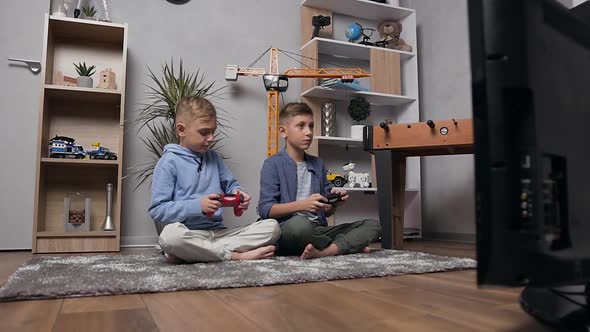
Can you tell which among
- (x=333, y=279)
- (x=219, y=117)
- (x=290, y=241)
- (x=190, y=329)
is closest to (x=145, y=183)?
(x=219, y=117)

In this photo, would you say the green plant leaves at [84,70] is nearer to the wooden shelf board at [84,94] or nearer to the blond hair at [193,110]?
the wooden shelf board at [84,94]

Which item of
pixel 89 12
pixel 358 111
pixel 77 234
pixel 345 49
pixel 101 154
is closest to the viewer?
pixel 77 234

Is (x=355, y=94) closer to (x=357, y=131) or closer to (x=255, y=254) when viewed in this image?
(x=357, y=131)

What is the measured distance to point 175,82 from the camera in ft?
8.14

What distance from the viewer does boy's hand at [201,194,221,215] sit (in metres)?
1.54

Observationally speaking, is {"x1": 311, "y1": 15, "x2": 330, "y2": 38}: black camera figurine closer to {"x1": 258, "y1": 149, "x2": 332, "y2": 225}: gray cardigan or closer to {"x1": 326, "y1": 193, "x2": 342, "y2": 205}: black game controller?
{"x1": 258, "y1": 149, "x2": 332, "y2": 225}: gray cardigan

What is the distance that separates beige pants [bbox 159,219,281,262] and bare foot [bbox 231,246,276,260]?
0.02m

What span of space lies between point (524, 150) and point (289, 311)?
1.71 feet

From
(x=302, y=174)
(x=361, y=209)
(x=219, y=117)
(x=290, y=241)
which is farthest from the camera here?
(x=361, y=209)

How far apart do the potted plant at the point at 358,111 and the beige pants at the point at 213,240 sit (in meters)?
1.38

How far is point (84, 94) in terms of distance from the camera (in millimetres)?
2430

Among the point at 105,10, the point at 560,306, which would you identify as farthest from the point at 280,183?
the point at 105,10

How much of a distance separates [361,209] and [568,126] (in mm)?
2682

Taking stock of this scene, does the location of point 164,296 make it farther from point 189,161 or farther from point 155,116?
point 155,116
